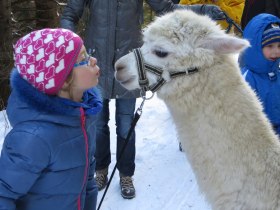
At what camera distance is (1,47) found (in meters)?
5.89

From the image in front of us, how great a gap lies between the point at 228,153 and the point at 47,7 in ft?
17.3

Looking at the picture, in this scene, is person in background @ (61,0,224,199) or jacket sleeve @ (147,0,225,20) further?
person in background @ (61,0,224,199)

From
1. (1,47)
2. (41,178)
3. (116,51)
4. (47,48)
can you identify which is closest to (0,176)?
(41,178)

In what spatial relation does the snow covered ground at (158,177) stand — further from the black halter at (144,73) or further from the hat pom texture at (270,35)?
the hat pom texture at (270,35)

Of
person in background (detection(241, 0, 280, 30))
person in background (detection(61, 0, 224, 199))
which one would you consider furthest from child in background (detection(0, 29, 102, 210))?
person in background (detection(241, 0, 280, 30))

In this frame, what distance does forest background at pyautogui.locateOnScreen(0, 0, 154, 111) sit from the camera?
580 cm

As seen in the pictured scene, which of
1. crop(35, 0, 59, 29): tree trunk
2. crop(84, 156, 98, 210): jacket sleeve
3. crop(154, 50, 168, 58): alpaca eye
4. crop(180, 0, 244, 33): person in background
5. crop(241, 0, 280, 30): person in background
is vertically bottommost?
crop(35, 0, 59, 29): tree trunk

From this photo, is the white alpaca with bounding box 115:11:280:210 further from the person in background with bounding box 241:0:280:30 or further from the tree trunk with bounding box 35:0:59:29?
the tree trunk with bounding box 35:0:59:29

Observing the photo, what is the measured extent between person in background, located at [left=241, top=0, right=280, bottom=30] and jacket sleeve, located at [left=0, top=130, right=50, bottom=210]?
3.15 meters

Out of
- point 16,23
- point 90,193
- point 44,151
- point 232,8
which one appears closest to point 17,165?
point 44,151

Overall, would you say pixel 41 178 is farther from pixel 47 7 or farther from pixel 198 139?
pixel 47 7

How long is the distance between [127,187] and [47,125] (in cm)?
194

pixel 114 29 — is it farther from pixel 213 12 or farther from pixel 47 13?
pixel 47 13

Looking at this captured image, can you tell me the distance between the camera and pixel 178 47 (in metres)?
2.05
